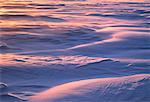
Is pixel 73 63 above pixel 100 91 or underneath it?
above

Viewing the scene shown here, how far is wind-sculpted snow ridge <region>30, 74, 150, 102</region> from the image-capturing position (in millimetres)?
2389

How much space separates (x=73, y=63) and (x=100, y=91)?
88 centimetres

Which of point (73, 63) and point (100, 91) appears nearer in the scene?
point (100, 91)

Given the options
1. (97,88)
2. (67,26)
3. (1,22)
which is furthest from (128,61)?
(1,22)

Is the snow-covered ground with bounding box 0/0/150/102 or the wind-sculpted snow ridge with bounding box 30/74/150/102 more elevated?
the snow-covered ground with bounding box 0/0/150/102

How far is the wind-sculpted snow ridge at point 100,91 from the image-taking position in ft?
7.84

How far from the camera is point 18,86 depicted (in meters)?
2.64

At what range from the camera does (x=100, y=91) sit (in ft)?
8.27

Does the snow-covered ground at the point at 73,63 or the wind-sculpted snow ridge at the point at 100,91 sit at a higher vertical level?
the snow-covered ground at the point at 73,63

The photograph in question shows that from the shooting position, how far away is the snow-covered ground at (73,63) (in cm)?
249

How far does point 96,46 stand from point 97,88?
181 centimetres

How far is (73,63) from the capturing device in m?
3.36

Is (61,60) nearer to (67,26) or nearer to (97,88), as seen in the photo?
(97,88)

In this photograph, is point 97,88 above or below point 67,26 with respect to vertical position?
below
